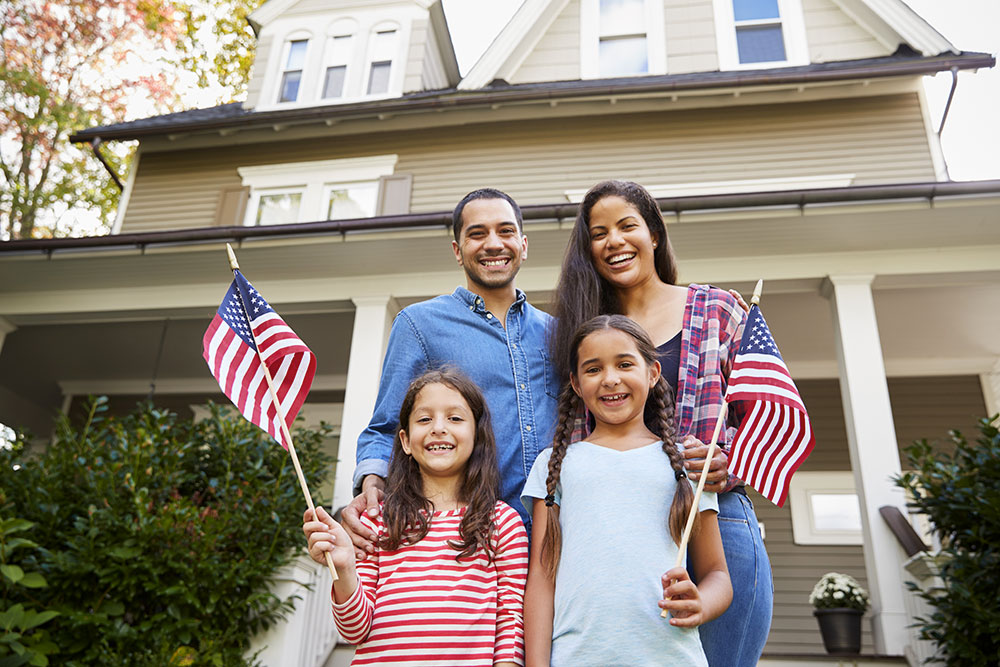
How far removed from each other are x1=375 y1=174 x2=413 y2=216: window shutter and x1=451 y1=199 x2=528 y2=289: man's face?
6.77 m

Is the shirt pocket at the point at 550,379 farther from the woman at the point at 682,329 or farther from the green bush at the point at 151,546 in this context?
the green bush at the point at 151,546

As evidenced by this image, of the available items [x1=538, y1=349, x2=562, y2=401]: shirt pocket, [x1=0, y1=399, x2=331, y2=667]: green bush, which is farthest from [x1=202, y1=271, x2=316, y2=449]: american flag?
[x1=0, y1=399, x2=331, y2=667]: green bush

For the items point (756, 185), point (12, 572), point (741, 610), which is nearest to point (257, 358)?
point (741, 610)

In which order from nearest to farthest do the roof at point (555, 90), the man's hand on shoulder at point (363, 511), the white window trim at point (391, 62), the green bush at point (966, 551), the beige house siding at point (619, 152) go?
1. the man's hand on shoulder at point (363, 511)
2. the green bush at point (966, 551)
3. the roof at point (555, 90)
4. the beige house siding at point (619, 152)
5. the white window trim at point (391, 62)

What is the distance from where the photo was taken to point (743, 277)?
6.64 meters

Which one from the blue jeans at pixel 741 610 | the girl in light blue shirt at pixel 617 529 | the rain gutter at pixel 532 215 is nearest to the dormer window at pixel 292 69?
Answer: the rain gutter at pixel 532 215

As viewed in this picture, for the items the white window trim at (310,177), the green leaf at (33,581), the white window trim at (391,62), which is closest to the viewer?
the green leaf at (33,581)

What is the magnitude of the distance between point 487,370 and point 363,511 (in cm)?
51

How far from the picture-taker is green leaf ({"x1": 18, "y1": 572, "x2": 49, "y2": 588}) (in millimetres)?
4229

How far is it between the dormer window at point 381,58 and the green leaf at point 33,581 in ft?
24.7

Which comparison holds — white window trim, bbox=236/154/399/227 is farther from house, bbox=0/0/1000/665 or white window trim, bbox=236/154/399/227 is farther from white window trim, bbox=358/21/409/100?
white window trim, bbox=358/21/409/100

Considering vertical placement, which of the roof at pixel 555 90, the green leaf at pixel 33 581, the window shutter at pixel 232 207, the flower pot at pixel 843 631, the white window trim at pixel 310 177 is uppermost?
the roof at pixel 555 90

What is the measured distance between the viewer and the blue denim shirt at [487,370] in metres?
2.03

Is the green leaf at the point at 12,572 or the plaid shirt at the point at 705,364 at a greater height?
the plaid shirt at the point at 705,364
